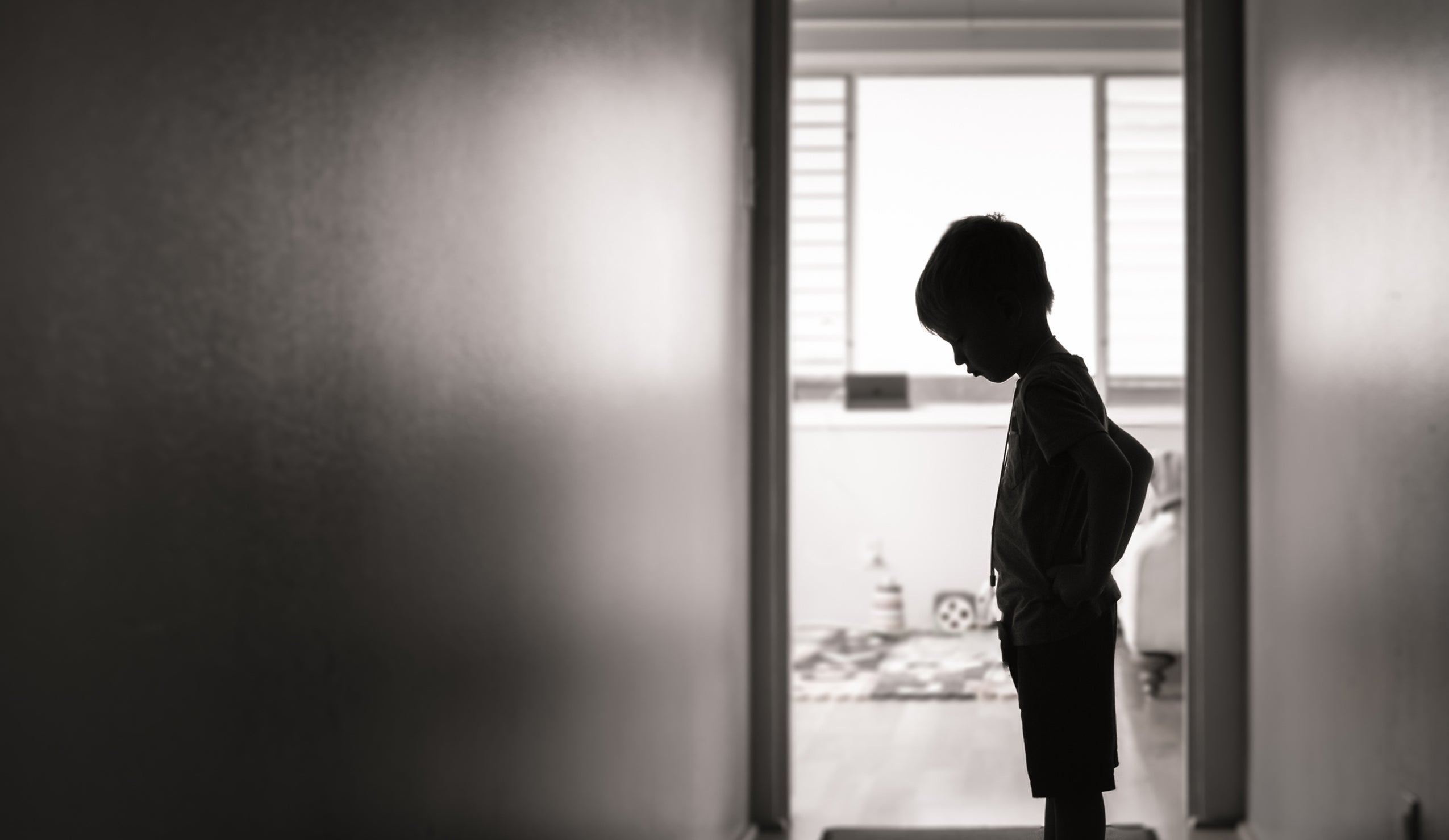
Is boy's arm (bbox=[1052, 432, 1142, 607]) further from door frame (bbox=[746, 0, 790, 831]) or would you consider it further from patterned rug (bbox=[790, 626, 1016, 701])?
patterned rug (bbox=[790, 626, 1016, 701])

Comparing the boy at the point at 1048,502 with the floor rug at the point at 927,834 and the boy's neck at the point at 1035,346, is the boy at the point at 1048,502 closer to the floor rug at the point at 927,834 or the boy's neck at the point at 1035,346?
the boy's neck at the point at 1035,346

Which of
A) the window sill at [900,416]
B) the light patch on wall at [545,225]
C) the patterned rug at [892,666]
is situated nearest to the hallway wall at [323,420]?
the light patch on wall at [545,225]

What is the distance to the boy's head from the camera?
900mm

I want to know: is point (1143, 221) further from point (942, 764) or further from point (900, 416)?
point (942, 764)

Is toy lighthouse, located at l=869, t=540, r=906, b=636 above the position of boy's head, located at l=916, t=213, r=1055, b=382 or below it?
below

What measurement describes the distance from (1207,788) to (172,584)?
2492 millimetres

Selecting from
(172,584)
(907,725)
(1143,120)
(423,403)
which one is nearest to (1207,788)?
(907,725)

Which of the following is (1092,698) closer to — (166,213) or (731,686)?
(166,213)

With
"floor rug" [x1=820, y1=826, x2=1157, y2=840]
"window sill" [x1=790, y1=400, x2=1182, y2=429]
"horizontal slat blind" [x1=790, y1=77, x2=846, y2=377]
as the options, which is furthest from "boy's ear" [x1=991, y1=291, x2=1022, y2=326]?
"horizontal slat blind" [x1=790, y1=77, x2=846, y2=377]

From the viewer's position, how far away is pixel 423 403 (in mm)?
985

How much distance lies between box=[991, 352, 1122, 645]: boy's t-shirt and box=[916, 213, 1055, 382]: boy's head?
28 millimetres

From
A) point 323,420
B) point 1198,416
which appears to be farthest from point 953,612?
point 323,420

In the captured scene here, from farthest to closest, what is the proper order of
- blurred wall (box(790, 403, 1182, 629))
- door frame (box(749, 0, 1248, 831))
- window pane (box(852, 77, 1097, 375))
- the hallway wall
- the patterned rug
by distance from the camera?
blurred wall (box(790, 403, 1182, 629)) → window pane (box(852, 77, 1097, 375)) → the patterned rug → door frame (box(749, 0, 1248, 831)) → the hallway wall

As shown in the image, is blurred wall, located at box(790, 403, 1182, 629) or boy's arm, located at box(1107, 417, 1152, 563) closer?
boy's arm, located at box(1107, 417, 1152, 563)
